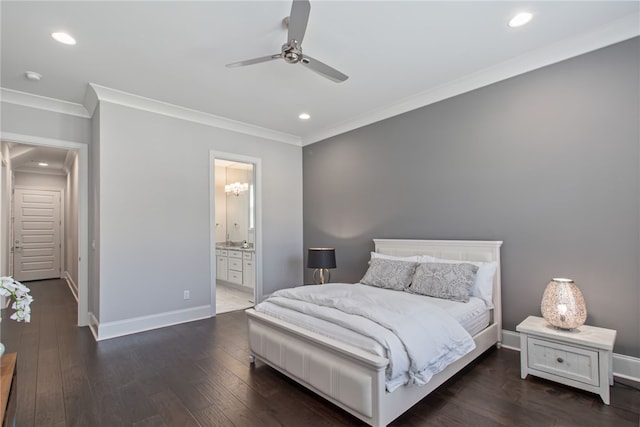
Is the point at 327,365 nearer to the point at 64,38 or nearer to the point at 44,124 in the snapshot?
the point at 64,38

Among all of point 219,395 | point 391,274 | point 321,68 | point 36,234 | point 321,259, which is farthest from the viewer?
point 36,234

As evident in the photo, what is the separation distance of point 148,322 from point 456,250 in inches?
150

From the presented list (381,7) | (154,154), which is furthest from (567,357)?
(154,154)

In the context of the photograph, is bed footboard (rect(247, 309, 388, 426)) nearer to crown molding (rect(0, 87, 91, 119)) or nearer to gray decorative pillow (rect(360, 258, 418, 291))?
gray decorative pillow (rect(360, 258, 418, 291))

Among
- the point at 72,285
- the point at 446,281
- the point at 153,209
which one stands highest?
the point at 153,209

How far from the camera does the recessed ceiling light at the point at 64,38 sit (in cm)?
265

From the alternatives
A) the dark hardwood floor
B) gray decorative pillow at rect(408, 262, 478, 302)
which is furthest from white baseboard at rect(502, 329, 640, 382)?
gray decorative pillow at rect(408, 262, 478, 302)

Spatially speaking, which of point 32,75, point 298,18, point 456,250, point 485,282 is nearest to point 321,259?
point 456,250

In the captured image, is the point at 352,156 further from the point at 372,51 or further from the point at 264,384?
the point at 264,384

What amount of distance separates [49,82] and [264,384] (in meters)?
3.85

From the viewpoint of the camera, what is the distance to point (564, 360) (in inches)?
95.6

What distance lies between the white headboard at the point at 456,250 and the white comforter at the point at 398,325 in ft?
3.35

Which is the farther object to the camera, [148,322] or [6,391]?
[148,322]

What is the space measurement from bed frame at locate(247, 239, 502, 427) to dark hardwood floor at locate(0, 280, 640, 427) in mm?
123
